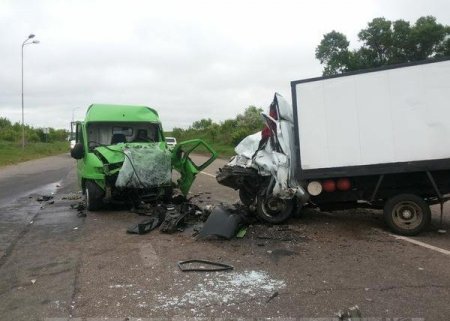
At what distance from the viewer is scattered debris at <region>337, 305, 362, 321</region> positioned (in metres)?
4.07

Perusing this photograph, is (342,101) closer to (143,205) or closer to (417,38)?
(143,205)

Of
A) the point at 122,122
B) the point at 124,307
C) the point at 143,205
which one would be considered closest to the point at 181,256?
the point at 124,307

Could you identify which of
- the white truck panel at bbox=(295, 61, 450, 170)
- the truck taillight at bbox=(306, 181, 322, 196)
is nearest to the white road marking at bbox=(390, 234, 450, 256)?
the white truck panel at bbox=(295, 61, 450, 170)

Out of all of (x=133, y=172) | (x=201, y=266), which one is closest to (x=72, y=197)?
(x=133, y=172)

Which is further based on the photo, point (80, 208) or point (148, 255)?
point (80, 208)

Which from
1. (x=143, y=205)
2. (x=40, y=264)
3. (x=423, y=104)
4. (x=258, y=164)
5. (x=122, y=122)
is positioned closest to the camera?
(x=40, y=264)

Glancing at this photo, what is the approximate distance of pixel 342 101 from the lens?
7.34m

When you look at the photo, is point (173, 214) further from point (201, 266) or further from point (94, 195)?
point (201, 266)

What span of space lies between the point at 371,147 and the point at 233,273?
3.22m

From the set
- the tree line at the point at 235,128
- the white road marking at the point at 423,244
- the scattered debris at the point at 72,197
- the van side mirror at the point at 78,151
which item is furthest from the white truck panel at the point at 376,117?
the tree line at the point at 235,128

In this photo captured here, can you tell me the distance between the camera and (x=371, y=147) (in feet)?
23.8

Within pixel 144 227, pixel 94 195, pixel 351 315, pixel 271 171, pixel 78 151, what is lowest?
pixel 351 315

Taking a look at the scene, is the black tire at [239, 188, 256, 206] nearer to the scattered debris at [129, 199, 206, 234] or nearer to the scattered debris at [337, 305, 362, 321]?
the scattered debris at [129, 199, 206, 234]

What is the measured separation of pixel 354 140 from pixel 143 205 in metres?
4.97
